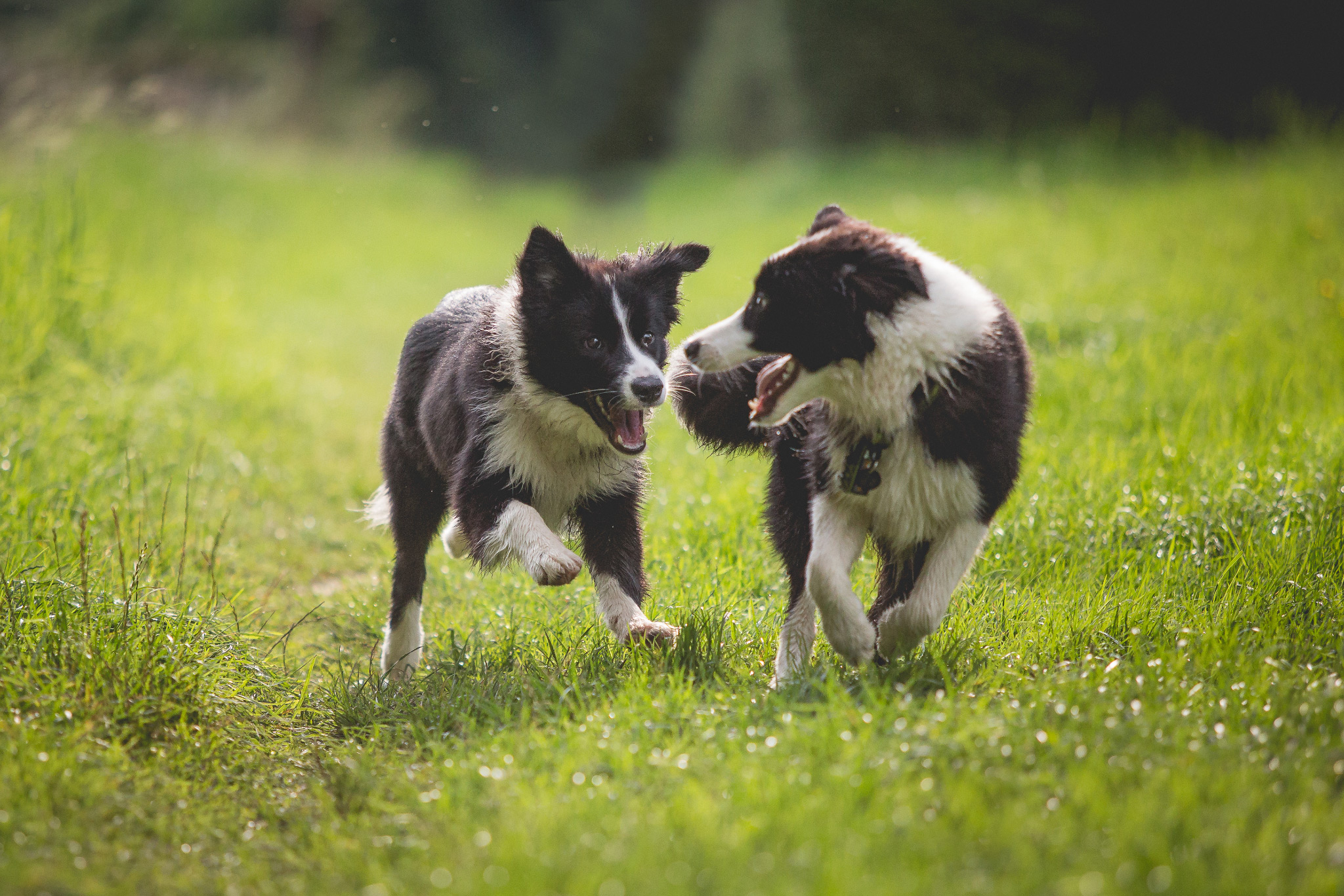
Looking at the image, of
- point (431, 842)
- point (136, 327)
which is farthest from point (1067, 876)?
point (136, 327)

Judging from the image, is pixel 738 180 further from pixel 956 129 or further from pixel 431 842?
pixel 431 842

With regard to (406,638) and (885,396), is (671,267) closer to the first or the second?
(885,396)

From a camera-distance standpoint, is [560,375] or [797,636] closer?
[797,636]

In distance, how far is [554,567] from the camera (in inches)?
132

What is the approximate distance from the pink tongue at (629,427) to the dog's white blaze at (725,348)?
59cm

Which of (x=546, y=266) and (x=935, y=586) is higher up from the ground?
(x=546, y=266)

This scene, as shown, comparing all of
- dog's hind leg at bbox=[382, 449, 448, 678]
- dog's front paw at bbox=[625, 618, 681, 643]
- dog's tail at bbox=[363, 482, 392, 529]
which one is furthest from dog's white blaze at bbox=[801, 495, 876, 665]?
dog's tail at bbox=[363, 482, 392, 529]

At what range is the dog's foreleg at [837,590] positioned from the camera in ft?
10.1

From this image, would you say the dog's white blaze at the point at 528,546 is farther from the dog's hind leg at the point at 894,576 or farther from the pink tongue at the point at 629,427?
the dog's hind leg at the point at 894,576

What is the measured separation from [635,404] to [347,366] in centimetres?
649

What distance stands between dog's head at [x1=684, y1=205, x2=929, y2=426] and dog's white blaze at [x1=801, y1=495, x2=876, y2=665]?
36 cm

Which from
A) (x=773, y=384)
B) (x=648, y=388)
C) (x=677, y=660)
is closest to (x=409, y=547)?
(x=648, y=388)

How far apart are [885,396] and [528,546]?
1225 mm

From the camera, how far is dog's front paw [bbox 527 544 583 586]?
3.35 metres
